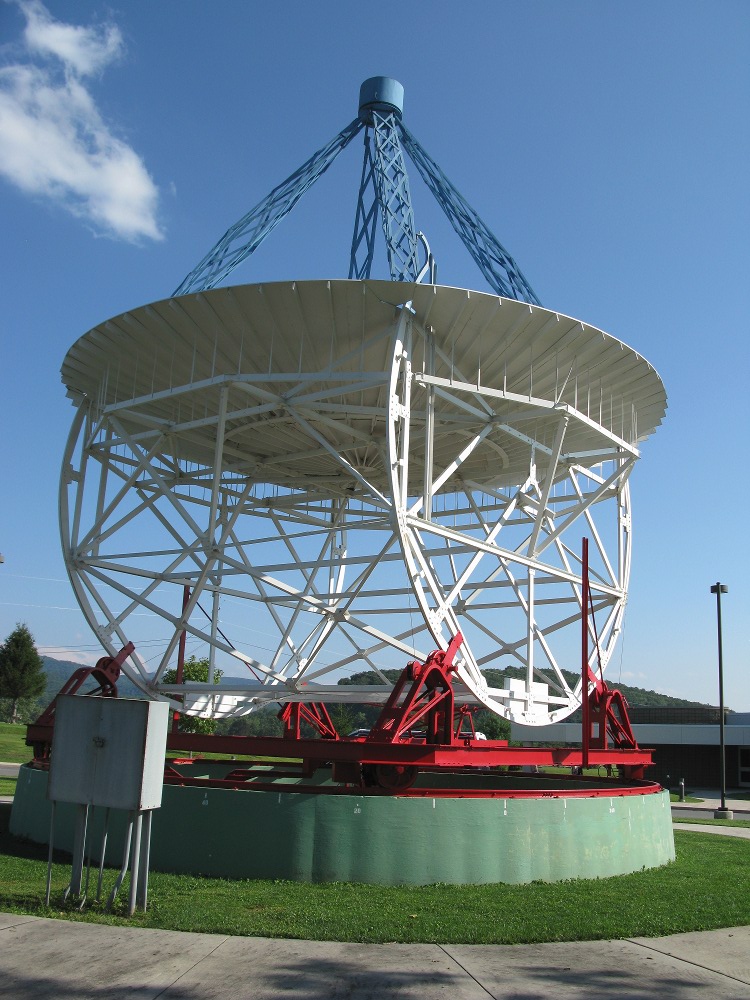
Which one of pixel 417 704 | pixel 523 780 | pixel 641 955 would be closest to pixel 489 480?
pixel 523 780

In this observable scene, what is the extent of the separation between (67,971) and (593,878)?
887 cm

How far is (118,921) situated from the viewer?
9219 mm

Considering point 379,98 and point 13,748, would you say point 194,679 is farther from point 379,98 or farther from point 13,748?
point 379,98

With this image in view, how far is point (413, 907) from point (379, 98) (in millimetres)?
20825

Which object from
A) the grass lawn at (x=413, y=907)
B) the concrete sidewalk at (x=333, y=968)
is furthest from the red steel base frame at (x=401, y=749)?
the concrete sidewalk at (x=333, y=968)

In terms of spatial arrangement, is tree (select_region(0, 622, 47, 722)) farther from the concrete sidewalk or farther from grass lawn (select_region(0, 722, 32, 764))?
the concrete sidewalk

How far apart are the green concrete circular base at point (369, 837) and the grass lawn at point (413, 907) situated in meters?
0.36

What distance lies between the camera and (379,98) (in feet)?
80.8

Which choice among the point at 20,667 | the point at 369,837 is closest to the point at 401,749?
the point at 369,837

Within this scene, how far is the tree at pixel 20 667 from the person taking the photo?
2653 inches

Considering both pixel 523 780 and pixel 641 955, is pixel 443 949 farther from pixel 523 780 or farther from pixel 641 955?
pixel 523 780

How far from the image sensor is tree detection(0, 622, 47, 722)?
Result: 67.4 meters

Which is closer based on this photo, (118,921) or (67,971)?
(67,971)

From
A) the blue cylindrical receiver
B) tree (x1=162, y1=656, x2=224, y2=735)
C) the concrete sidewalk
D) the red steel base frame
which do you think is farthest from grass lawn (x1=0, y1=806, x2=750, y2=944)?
tree (x1=162, y1=656, x2=224, y2=735)
